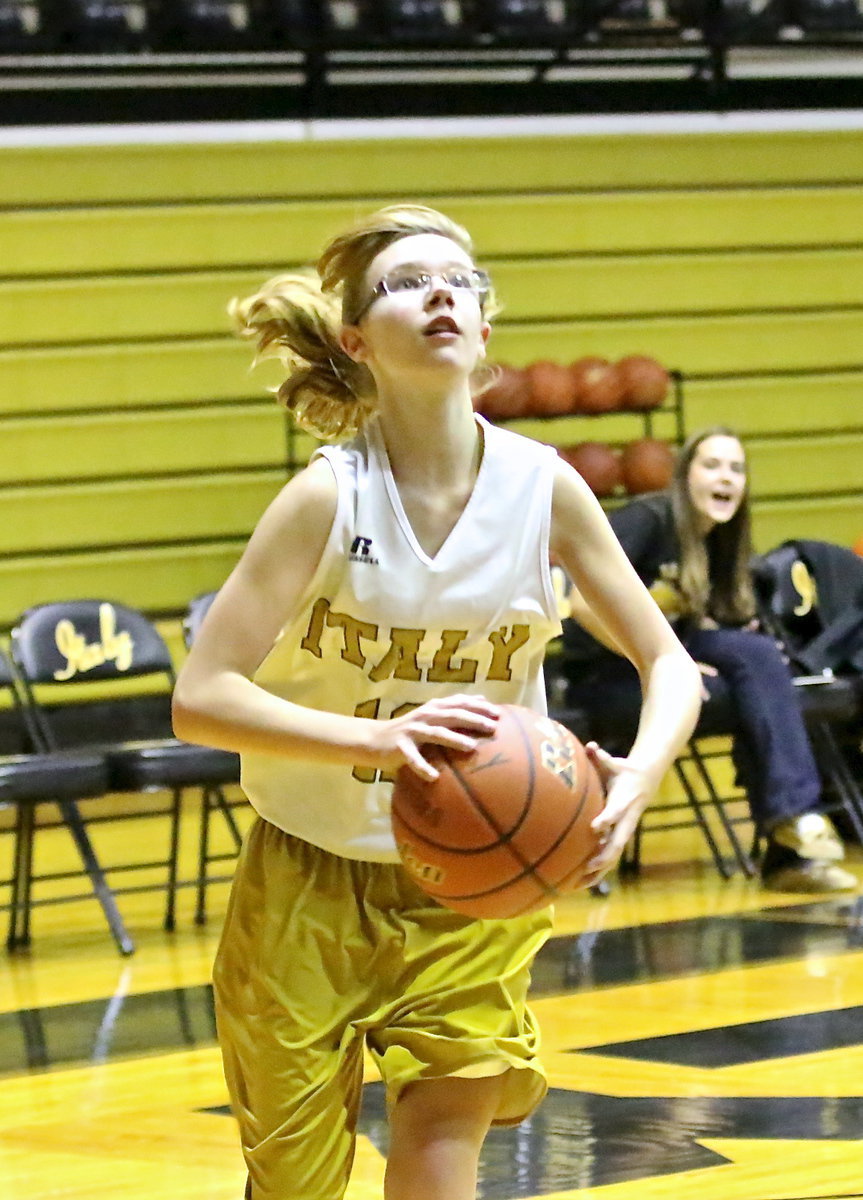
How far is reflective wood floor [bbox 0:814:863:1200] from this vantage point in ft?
10.4

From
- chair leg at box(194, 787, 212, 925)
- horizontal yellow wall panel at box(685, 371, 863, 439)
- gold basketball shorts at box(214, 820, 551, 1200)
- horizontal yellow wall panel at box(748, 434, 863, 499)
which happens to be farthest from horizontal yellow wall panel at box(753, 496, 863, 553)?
gold basketball shorts at box(214, 820, 551, 1200)

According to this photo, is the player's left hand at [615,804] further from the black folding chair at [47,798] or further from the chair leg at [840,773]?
the chair leg at [840,773]

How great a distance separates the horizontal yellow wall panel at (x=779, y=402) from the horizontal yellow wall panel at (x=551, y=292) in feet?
1.24

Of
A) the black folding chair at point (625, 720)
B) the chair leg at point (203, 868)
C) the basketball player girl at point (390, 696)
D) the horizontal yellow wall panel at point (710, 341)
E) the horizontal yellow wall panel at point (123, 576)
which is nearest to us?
the basketball player girl at point (390, 696)

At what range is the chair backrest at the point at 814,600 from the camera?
6484 mm

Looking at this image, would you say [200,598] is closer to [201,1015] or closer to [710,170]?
[201,1015]

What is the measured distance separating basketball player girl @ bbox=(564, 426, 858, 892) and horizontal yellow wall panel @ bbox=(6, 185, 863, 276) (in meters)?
2.52

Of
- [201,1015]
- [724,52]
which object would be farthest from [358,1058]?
[724,52]

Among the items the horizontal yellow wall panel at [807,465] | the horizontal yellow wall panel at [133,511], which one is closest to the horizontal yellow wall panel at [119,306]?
the horizontal yellow wall panel at [133,511]

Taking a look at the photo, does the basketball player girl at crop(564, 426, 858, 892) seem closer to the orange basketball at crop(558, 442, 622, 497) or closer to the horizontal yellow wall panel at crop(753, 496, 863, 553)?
the orange basketball at crop(558, 442, 622, 497)

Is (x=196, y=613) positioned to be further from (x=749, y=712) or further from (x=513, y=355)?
(x=513, y=355)

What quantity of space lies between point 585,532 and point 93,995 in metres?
2.93

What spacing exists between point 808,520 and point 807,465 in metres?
0.29

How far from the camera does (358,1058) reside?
7.63 feet
